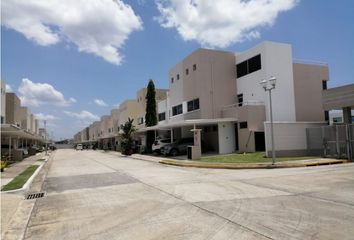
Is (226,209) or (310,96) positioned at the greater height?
(310,96)

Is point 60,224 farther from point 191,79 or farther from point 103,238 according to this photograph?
point 191,79

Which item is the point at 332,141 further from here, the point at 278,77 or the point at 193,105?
the point at 193,105

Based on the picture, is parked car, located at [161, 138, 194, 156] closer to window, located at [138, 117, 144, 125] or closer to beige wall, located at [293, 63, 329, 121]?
beige wall, located at [293, 63, 329, 121]

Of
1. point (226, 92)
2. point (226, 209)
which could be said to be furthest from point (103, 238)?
point (226, 92)

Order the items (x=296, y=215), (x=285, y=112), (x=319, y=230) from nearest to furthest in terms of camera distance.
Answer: (x=319, y=230), (x=296, y=215), (x=285, y=112)

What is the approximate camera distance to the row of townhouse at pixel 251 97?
2904cm

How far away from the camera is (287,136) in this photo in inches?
1003

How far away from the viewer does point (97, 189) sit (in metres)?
13.2

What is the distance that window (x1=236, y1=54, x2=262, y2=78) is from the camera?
1249 inches

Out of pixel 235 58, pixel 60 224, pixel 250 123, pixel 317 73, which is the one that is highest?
pixel 235 58

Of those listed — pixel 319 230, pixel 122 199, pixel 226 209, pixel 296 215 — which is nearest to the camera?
pixel 319 230

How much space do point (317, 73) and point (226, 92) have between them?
9669 millimetres

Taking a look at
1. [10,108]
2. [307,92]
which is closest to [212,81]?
[307,92]

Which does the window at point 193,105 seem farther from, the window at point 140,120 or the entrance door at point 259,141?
the window at point 140,120
